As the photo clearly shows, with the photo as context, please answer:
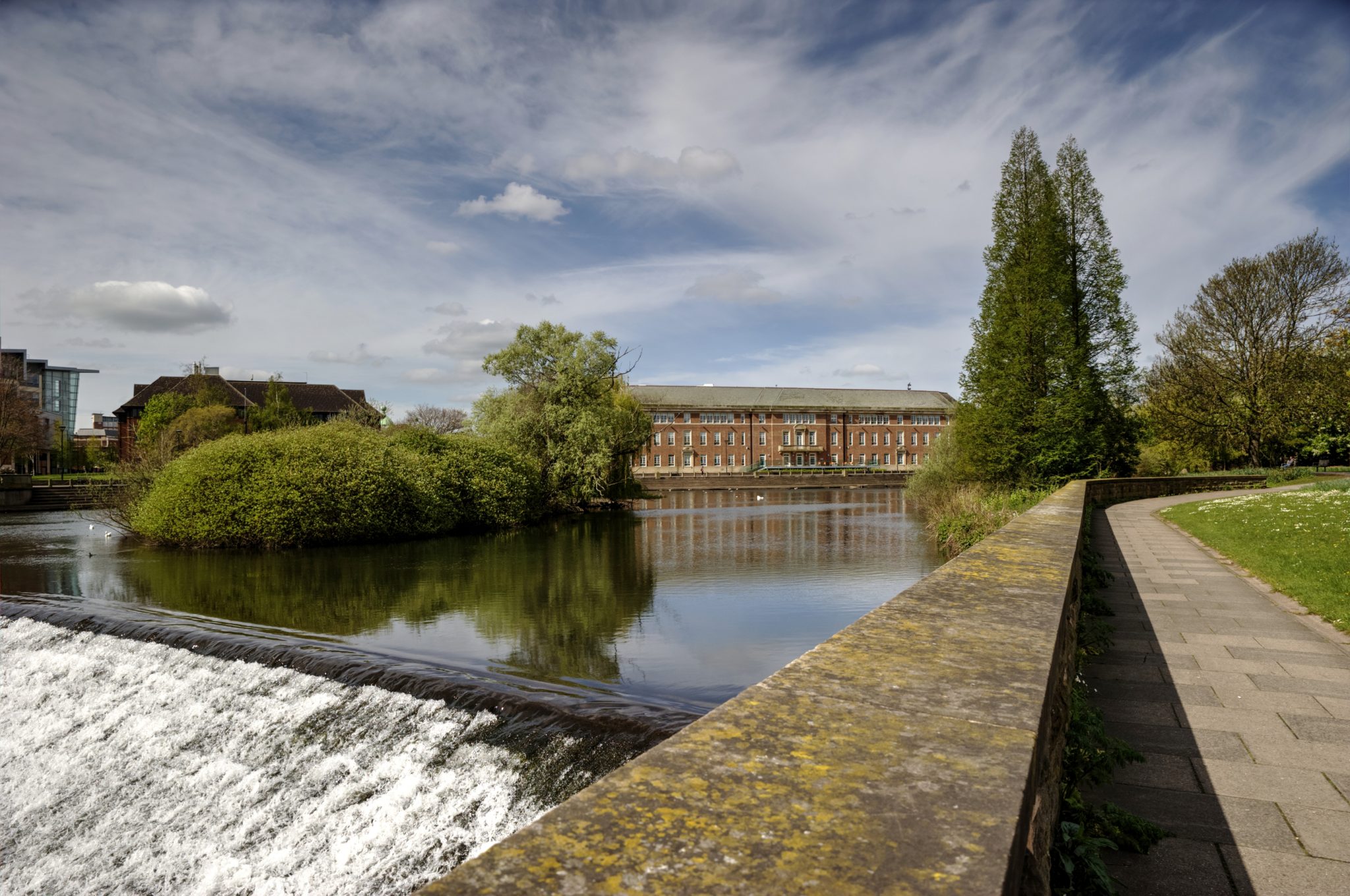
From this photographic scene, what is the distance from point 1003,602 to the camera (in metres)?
3.93

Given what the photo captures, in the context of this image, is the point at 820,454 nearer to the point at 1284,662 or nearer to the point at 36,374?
the point at 1284,662

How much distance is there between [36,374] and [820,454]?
9358cm

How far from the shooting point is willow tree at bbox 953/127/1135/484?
27.0 meters

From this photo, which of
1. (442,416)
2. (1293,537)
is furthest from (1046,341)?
(442,416)

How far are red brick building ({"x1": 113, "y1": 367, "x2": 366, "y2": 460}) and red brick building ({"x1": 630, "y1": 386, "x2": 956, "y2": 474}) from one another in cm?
3197

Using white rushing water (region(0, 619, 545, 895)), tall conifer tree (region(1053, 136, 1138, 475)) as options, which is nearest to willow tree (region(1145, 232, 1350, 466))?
tall conifer tree (region(1053, 136, 1138, 475))

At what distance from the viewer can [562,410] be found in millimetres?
36219

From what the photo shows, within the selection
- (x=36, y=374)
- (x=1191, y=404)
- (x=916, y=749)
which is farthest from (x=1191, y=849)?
(x=36, y=374)

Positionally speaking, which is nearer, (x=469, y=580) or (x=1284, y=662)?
(x=1284, y=662)

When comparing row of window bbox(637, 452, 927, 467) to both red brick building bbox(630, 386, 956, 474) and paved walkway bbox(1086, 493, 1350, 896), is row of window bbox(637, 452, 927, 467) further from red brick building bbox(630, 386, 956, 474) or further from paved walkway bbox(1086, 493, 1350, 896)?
paved walkway bbox(1086, 493, 1350, 896)

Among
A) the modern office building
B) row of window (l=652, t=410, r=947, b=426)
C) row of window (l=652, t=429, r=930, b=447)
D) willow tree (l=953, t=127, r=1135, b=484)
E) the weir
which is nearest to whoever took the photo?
the weir

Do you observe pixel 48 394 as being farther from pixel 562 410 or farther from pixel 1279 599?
pixel 1279 599

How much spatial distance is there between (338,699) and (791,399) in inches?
3518

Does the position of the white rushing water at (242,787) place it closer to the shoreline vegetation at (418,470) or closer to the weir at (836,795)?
the weir at (836,795)
